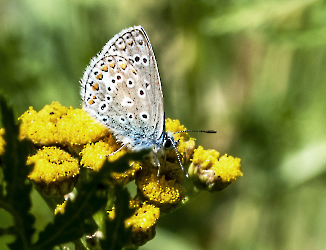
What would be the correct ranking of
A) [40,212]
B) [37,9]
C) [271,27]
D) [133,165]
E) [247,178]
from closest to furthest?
[133,165], [40,212], [271,27], [37,9], [247,178]

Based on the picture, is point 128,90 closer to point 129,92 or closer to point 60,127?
point 129,92

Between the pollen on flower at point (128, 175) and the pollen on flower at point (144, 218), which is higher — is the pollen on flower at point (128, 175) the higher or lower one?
the higher one

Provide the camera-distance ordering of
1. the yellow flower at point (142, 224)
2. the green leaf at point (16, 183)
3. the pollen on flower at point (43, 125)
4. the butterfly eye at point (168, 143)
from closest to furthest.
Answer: the green leaf at point (16, 183), the yellow flower at point (142, 224), the pollen on flower at point (43, 125), the butterfly eye at point (168, 143)

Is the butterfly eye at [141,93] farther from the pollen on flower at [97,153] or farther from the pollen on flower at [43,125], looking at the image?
the pollen on flower at [43,125]

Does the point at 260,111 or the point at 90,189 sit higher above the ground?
the point at 90,189

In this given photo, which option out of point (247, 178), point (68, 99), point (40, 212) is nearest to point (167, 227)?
point (247, 178)

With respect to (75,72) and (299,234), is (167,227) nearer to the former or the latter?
(299,234)

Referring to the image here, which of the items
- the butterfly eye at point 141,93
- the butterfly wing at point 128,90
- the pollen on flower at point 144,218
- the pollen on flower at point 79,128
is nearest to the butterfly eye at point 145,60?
the butterfly wing at point 128,90
